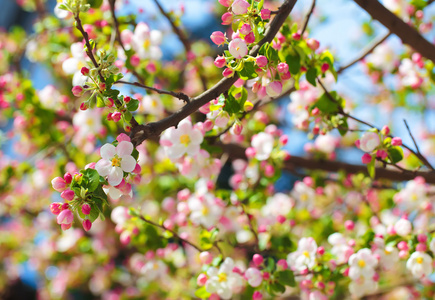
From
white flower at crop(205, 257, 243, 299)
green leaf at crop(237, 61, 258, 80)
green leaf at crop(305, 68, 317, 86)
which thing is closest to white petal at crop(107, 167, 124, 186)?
green leaf at crop(237, 61, 258, 80)

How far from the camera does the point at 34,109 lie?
68.4 inches

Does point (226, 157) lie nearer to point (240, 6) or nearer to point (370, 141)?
point (370, 141)

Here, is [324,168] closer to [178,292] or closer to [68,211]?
[178,292]

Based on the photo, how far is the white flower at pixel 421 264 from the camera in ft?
3.76

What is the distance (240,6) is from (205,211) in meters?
0.81

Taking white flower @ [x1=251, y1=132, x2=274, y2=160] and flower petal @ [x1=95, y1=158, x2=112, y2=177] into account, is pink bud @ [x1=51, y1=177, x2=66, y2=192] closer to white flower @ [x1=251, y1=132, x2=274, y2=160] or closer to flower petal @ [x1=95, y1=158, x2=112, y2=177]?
flower petal @ [x1=95, y1=158, x2=112, y2=177]

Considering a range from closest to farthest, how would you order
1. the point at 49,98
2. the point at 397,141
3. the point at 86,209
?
the point at 86,209 < the point at 397,141 < the point at 49,98

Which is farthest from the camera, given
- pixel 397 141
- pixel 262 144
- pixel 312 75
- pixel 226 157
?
pixel 226 157

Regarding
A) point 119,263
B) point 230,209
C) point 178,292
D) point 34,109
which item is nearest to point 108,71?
point 230,209

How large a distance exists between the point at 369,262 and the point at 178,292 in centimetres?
117

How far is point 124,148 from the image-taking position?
81 cm

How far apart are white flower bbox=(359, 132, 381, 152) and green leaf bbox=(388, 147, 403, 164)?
0.16 ft

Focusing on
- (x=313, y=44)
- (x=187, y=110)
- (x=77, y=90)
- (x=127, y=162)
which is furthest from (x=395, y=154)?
(x=77, y=90)

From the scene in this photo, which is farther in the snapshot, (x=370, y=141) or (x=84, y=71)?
(x=370, y=141)
